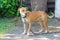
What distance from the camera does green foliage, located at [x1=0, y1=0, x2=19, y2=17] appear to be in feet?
29.6

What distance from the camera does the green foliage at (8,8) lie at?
9.03m

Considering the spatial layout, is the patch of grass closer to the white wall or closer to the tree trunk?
the tree trunk

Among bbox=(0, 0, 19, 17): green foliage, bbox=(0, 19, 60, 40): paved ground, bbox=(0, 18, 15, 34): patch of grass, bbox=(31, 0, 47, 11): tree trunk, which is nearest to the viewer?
bbox=(0, 19, 60, 40): paved ground

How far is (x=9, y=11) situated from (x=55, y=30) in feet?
8.15

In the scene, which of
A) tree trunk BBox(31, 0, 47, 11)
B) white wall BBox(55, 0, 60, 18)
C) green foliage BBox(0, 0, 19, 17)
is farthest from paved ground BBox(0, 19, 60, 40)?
green foliage BBox(0, 0, 19, 17)

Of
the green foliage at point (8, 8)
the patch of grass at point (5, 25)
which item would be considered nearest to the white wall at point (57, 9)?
the green foliage at point (8, 8)

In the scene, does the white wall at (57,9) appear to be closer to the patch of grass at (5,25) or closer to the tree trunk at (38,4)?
the tree trunk at (38,4)

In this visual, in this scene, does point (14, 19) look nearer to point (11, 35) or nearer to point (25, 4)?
point (25, 4)

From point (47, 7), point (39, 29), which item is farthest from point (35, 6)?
point (39, 29)

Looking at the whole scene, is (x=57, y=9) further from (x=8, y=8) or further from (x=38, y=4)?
(x=8, y=8)

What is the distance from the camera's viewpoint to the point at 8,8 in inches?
364

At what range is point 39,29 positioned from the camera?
24.5 ft

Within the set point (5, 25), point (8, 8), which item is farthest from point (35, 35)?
point (8, 8)

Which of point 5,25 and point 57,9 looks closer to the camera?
point 5,25
